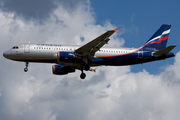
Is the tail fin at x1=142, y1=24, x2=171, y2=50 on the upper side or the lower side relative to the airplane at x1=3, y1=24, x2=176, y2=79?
upper

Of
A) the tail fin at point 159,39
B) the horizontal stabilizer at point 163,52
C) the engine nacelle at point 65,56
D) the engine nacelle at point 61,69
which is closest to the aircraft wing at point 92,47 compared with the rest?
the engine nacelle at point 65,56

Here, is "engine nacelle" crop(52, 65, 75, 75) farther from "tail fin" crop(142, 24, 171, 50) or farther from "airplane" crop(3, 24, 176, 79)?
"tail fin" crop(142, 24, 171, 50)

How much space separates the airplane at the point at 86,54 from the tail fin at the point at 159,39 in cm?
97

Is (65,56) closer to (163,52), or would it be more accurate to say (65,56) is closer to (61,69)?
(61,69)

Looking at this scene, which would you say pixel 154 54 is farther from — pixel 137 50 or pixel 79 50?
pixel 79 50

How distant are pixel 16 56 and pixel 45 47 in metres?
4.39

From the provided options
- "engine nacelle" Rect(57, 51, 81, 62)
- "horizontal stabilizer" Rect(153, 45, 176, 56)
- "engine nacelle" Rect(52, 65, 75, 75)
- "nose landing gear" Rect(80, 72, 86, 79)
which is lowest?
"nose landing gear" Rect(80, 72, 86, 79)

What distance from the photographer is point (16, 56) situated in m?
40.2

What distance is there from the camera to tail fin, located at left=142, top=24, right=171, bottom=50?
1780 inches

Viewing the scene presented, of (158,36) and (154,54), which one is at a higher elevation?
(158,36)

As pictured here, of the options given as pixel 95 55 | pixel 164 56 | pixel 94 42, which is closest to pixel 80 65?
pixel 95 55

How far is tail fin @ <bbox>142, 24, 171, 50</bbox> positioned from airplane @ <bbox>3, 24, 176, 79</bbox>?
3.18ft

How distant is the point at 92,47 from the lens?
39.0 meters

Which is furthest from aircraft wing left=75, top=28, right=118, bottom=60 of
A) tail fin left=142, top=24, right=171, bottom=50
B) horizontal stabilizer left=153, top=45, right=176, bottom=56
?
tail fin left=142, top=24, right=171, bottom=50
